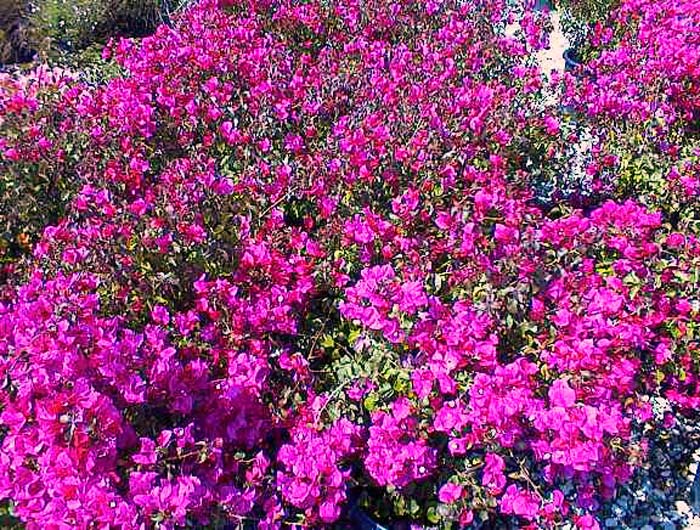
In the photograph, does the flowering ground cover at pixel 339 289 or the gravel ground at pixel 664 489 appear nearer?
the flowering ground cover at pixel 339 289

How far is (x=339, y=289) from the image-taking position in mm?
2500

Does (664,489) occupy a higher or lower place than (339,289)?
lower

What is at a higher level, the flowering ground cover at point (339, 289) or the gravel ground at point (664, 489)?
the flowering ground cover at point (339, 289)

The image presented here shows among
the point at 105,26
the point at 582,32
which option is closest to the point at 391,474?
the point at 582,32

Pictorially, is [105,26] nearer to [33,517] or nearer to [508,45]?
[508,45]

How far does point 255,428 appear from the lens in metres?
2.09

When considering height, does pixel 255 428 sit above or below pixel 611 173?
below

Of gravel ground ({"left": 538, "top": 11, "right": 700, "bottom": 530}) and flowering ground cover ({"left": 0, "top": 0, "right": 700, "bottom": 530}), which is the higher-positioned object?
flowering ground cover ({"left": 0, "top": 0, "right": 700, "bottom": 530})

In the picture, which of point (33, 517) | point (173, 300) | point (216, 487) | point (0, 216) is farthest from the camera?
point (0, 216)

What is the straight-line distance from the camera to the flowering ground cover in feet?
6.03

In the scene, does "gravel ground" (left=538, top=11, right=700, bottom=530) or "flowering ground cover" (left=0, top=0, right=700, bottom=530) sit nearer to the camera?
"flowering ground cover" (left=0, top=0, right=700, bottom=530)

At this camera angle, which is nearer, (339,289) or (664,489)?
(339,289)

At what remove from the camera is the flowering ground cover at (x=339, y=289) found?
1.84 m

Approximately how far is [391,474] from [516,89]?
6.73ft
